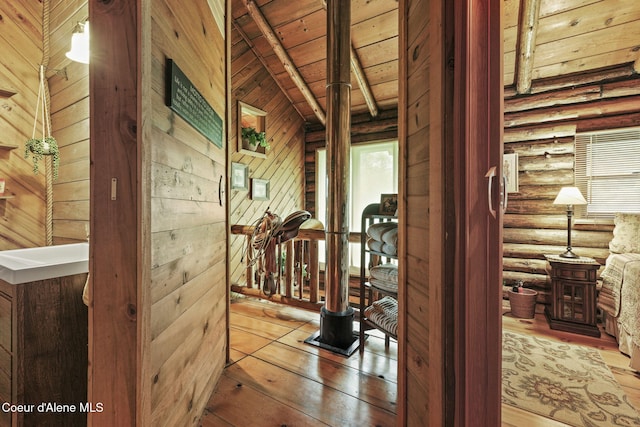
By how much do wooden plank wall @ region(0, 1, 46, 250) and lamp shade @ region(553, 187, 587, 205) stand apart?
492 centimetres

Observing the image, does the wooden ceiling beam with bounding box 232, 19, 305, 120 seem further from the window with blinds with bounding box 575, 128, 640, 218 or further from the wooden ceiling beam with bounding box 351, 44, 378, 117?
the window with blinds with bounding box 575, 128, 640, 218

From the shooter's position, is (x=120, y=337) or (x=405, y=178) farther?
(x=405, y=178)

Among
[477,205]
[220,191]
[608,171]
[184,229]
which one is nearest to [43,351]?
[184,229]

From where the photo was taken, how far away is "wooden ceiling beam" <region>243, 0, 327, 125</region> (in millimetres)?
3393

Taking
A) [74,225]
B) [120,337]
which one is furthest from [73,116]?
[120,337]

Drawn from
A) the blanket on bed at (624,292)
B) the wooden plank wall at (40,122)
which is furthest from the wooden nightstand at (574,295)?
the wooden plank wall at (40,122)

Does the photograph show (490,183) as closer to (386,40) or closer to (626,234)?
(626,234)

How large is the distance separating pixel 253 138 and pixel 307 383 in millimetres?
3126

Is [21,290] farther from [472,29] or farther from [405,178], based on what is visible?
[472,29]

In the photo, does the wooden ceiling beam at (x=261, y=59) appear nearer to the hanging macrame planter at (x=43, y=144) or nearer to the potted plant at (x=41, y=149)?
the hanging macrame planter at (x=43, y=144)

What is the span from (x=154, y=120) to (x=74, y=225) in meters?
1.73

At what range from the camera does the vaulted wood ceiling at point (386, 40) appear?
265 cm

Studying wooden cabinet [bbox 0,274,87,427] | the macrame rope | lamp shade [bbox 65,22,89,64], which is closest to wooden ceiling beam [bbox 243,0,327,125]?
the macrame rope

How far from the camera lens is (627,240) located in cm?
271
